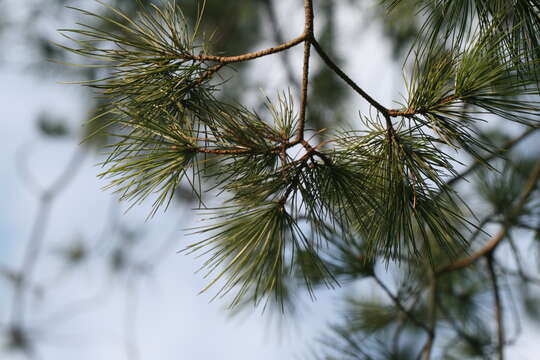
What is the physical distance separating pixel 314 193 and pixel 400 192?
87mm

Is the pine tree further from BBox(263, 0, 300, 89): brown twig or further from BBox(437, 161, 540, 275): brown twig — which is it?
BBox(263, 0, 300, 89): brown twig

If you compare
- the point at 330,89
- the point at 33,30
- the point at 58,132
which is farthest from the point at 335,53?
the point at 58,132

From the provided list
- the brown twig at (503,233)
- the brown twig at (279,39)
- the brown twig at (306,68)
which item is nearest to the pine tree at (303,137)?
the brown twig at (306,68)

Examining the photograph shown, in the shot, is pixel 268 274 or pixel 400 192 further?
pixel 268 274

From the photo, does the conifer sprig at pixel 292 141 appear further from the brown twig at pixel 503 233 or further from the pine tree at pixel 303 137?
the brown twig at pixel 503 233

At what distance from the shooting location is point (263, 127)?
1.82 ft

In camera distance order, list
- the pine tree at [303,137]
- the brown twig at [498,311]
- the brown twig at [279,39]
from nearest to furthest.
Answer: the pine tree at [303,137]
the brown twig at [498,311]
the brown twig at [279,39]

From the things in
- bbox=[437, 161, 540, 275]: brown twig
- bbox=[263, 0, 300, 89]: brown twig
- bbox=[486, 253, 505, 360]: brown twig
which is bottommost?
bbox=[486, 253, 505, 360]: brown twig

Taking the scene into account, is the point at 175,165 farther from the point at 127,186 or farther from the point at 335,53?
the point at 335,53

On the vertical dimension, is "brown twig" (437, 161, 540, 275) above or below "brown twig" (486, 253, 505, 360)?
above

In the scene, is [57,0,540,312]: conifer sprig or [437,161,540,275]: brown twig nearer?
[57,0,540,312]: conifer sprig

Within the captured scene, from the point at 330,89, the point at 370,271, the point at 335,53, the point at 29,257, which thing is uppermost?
the point at 335,53

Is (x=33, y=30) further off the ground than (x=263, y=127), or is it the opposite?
(x=33, y=30)

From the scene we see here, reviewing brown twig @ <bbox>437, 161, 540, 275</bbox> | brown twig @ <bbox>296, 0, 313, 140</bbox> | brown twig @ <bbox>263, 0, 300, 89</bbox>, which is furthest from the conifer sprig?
brown twig @ <bbox>263, 0, 300, 89</bbox>
